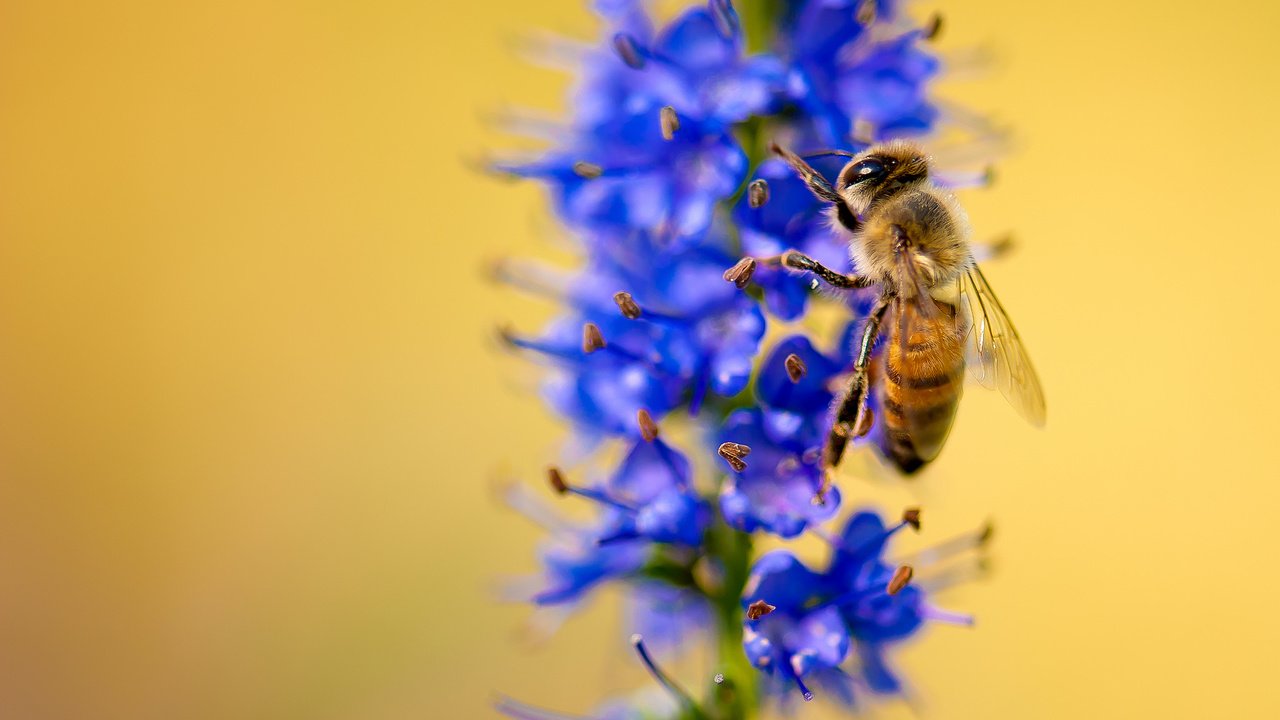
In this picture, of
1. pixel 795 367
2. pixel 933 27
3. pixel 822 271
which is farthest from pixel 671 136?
pixel 933 27

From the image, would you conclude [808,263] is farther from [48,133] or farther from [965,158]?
[48,133]

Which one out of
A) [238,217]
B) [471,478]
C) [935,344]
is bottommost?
[471,478]

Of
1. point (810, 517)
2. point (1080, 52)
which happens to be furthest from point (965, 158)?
point (1080, 52)

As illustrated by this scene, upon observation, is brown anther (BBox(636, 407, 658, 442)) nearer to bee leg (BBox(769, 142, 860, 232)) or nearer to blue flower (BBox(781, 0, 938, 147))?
bee leg (BBox(769, 142, 860, 232))

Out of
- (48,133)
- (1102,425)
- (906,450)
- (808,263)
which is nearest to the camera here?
(808,263)

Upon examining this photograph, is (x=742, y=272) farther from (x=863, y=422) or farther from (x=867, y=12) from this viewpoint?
(x=867, y=12)

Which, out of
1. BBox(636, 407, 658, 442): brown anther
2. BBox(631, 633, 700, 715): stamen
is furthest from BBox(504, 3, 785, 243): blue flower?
BBox(631, 633, 700, 715): stamen

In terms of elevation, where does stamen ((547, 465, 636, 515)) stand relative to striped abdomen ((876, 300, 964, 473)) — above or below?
below

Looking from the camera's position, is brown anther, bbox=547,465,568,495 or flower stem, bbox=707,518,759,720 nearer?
brown anther, bbox=547,465,568,495
